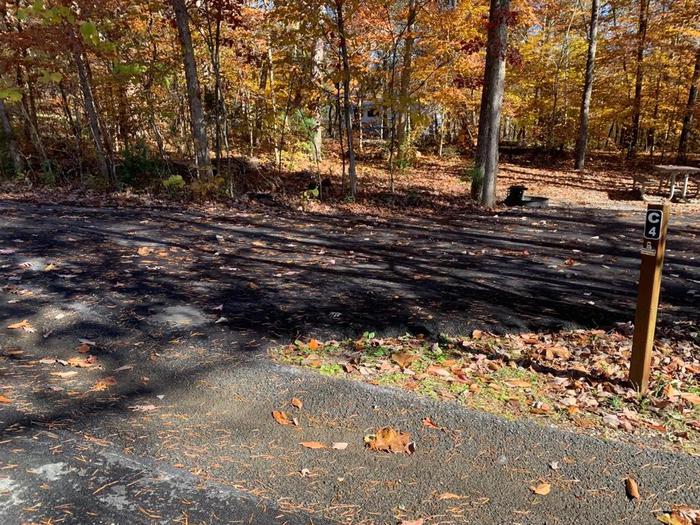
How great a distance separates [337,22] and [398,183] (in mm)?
4800

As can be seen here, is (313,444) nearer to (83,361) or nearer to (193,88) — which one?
(83,361)

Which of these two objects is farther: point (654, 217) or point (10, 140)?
point (10, 140)

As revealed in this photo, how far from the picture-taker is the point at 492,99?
1044 cm

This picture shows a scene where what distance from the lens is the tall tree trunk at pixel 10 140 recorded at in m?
11.5

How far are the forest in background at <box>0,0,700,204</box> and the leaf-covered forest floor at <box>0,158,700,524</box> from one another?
4.10 m

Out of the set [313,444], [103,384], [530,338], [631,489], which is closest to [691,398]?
[530,338]

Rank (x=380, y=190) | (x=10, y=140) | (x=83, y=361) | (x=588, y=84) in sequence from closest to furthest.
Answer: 1. (x=83, y=361)
2. (x=10, y=140)
3. (x=380, y=190)
4. (x=588, y=84)

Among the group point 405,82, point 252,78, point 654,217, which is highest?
point 252,78

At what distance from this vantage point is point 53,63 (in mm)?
9984

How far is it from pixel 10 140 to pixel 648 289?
13925mm

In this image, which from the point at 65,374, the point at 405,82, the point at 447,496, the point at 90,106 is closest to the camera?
the point at 447,496

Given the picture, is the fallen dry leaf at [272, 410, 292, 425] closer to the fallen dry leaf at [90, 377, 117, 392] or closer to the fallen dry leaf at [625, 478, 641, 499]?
the fallen dry leaf at [90, 377, 117, 392]

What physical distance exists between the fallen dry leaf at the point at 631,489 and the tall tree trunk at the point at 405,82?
8.31 m

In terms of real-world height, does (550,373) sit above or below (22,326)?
below
